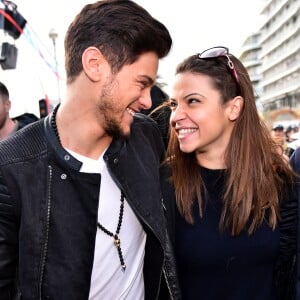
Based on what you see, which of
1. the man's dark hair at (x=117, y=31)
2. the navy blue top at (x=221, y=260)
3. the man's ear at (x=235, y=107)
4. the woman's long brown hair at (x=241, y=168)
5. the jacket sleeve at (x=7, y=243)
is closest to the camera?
the jacket sleeve at (x=7, y=243)

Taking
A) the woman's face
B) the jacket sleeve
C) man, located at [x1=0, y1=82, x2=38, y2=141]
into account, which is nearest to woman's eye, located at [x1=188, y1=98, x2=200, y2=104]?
the woman's face

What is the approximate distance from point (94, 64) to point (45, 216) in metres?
0.70

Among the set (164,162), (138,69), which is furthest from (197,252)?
(138,69)

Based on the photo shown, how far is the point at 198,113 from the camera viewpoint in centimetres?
237

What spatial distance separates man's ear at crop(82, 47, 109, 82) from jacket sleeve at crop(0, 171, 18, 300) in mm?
593

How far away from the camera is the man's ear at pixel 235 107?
8.13 feet

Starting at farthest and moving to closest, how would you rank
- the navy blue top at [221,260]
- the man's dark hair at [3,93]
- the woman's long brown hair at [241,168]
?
the man's dark hair at [3,93] → the woman's long brown hair at [241,168] → the navy blue top at [221,260]

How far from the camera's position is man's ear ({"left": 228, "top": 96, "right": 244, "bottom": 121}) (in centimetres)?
248

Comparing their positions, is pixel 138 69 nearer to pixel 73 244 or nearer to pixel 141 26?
pixel 141 26

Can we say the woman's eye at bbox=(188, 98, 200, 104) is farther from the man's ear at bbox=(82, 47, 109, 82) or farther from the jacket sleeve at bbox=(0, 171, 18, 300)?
the jacket sleeve at bbox=(0, 171, 18, 300)

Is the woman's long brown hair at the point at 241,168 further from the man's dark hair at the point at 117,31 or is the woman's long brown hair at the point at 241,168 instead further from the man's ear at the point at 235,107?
the man's dark hair at the point at 117,31

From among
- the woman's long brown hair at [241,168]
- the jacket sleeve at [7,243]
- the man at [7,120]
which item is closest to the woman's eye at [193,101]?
the woman's long brown hair at [241,168]

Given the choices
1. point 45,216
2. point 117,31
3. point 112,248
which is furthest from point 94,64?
point 112,248

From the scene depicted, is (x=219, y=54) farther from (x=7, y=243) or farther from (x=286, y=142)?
(x=286, y=142)
